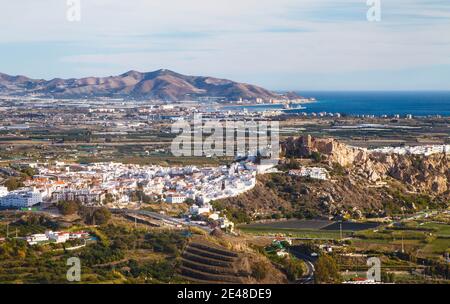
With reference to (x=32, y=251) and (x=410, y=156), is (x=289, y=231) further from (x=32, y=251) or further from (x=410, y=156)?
(x=410, y=156)

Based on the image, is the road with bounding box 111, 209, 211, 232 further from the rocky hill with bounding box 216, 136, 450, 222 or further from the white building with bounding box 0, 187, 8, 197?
the white building with bounding box 0, 187, 8, 197

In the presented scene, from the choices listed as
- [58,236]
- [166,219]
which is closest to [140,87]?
[166,219]

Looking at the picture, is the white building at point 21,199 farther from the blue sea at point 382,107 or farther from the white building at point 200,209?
the blue sea at point 382,107

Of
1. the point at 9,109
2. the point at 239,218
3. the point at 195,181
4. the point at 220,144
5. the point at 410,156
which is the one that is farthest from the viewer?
the point at 9,109

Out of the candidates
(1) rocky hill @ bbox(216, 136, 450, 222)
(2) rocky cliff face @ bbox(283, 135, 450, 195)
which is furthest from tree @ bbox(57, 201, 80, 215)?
(2) rocky cliff face @ bbox(283, 135, 450, 195)

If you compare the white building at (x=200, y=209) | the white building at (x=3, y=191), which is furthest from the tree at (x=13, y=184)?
the white building at (x=200, y=209)

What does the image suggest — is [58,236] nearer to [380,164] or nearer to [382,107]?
[380,164]
